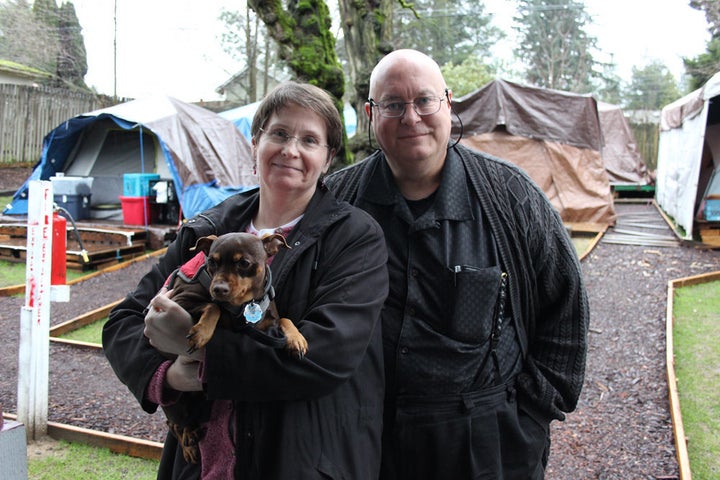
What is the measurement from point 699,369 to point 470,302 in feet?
14.5

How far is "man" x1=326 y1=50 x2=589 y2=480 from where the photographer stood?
211cm

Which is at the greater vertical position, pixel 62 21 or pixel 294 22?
pixel 62 21

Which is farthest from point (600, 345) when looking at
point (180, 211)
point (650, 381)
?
point (180, 211)

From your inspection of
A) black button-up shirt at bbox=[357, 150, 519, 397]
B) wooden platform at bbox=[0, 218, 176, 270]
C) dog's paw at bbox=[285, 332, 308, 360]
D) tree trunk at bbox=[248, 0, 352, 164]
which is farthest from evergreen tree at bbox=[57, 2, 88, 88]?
dog's paw at bbox=[285, 332, 308, 360]

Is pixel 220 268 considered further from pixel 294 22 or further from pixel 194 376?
pixel 294 22

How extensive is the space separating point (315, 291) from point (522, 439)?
3.37 feet

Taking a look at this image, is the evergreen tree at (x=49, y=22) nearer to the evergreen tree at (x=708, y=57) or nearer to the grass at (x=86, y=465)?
the evergreen tree at (x=708, y=57)

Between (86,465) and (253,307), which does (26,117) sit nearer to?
(86,465)

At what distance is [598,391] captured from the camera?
16.8ft

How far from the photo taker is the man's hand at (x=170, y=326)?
5.42 feet

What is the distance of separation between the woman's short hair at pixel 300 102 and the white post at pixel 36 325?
269cm

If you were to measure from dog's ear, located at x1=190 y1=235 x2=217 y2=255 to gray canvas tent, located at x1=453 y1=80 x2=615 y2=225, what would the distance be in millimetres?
11490

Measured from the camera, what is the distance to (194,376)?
176cm

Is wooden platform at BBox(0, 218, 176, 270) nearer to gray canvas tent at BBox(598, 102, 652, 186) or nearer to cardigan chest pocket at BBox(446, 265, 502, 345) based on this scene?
cardigan chest pocket at BBox(446, 265, 502, 345)
